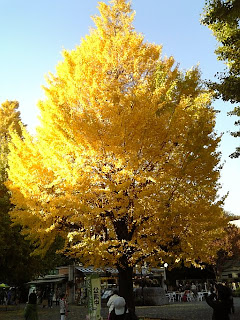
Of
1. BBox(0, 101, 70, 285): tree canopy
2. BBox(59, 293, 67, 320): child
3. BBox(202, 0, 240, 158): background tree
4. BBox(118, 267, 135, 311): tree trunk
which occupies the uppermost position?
BBox(202, 0, 240, 158): background tree

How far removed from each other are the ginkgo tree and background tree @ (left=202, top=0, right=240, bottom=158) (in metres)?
0.70

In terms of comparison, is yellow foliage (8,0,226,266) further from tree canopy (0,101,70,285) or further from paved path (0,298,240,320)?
tree canopy (0,101,70,285)

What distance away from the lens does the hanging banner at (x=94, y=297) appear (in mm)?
7574

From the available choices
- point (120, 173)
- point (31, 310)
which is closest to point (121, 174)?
point (120, 173)

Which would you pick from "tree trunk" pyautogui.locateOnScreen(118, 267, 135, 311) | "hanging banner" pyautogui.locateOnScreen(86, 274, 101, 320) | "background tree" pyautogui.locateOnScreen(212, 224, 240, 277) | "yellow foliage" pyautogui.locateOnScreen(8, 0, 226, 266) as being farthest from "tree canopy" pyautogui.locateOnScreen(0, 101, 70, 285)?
"background tree" pyautogui.locateOnScreen(212, 224, 240, 277)

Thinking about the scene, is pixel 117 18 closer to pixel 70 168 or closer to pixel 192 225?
pixel 70 168

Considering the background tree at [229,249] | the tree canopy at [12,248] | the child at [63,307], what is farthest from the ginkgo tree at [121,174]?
the background tree at [229,249]

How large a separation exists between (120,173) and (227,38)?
5.70 meters

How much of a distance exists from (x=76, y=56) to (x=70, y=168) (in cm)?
414

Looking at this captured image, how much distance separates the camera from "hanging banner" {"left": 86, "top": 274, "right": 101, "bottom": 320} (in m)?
7.57

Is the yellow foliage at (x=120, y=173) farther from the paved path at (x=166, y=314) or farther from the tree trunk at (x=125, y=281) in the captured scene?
the paved path at (x=166, y=314)

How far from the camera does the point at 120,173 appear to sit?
7.61m

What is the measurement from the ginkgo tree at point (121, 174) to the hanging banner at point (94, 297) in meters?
0.49

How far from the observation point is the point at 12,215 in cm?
877
